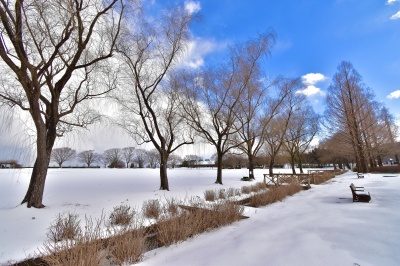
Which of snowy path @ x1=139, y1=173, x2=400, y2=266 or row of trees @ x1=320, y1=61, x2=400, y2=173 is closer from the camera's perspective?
snowy path @ x1=139, y1=173, x2=400, y2=266

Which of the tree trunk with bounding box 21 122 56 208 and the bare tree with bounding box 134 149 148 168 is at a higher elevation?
the bare tree with bounding box 134 149 148 168

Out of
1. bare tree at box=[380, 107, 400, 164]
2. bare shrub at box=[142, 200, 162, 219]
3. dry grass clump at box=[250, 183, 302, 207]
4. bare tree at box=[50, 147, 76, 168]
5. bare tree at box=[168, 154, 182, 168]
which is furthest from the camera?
bare tree at box=[168, 154, 182, 168]

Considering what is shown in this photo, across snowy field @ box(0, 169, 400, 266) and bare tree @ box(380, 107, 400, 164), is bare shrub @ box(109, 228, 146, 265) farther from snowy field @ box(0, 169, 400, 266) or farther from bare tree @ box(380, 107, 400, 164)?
bare tree @ box(380, 107, 400, 164)

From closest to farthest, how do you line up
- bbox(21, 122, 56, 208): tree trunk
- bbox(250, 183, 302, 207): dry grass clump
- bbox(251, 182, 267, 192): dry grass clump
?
bbox(21, 122, 56, 208): tree trunk
bbox(250, 183, 302, 207): dry grass clump
bbox(251, 182, 267, 192): dry grass clump

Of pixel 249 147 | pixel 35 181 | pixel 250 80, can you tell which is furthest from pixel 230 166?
pixel 35 181

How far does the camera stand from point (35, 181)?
A: 839 centimetres

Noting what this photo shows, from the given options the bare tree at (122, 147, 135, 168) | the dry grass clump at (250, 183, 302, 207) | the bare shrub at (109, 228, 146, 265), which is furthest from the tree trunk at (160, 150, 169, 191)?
the bare tree at (122, 147, 135, 168)

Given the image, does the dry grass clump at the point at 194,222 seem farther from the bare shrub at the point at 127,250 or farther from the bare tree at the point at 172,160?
the bare tree at the point at 172,160

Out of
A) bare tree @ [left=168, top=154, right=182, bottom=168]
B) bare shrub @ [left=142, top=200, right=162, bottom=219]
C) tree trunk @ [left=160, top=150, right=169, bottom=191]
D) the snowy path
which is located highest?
bare tree @ [left=168, top=154, right=182, bottom=168]

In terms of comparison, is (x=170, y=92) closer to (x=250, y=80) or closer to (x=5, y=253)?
(x=250, y=80)

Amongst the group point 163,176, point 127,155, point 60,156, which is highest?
point 127,155

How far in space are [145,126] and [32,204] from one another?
8079mm

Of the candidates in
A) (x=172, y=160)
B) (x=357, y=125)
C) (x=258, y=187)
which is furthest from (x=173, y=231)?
(x=172, y=160)

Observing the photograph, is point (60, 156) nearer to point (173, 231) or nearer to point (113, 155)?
point (113, 155)
